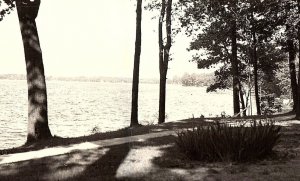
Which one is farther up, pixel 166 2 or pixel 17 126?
pixel 166 2

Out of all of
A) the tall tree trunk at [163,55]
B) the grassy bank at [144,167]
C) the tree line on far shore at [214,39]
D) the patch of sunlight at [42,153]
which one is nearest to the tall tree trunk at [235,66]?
the tree line on far shore at [214,39]

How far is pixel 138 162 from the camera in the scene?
9078 millimetres

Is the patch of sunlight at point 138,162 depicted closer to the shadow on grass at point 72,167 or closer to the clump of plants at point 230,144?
the shadow on grass at point 72,167

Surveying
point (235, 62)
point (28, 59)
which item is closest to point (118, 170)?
point (28, 59)

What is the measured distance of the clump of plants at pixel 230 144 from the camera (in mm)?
8930

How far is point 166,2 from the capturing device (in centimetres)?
2506

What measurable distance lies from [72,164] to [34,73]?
582 centimetres

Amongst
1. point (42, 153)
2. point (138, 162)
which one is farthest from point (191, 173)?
point (42, 153)

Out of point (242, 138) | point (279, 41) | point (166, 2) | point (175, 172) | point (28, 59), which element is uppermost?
point (166, 2)

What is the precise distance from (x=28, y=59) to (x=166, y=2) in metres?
13.3

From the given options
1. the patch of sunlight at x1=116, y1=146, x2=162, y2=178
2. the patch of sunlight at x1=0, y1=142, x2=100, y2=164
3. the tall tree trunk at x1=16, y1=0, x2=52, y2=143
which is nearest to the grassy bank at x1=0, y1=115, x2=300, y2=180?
the patch of sunlight at x1=116, y1=146, x2=162, y2=178

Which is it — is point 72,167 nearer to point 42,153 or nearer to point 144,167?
point 144,167

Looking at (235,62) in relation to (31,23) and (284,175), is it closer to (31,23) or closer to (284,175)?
(31,23)

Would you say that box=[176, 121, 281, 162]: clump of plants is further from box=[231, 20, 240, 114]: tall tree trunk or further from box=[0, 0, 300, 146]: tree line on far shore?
box=[231, 20, 240, 114]: tall tree trunk
